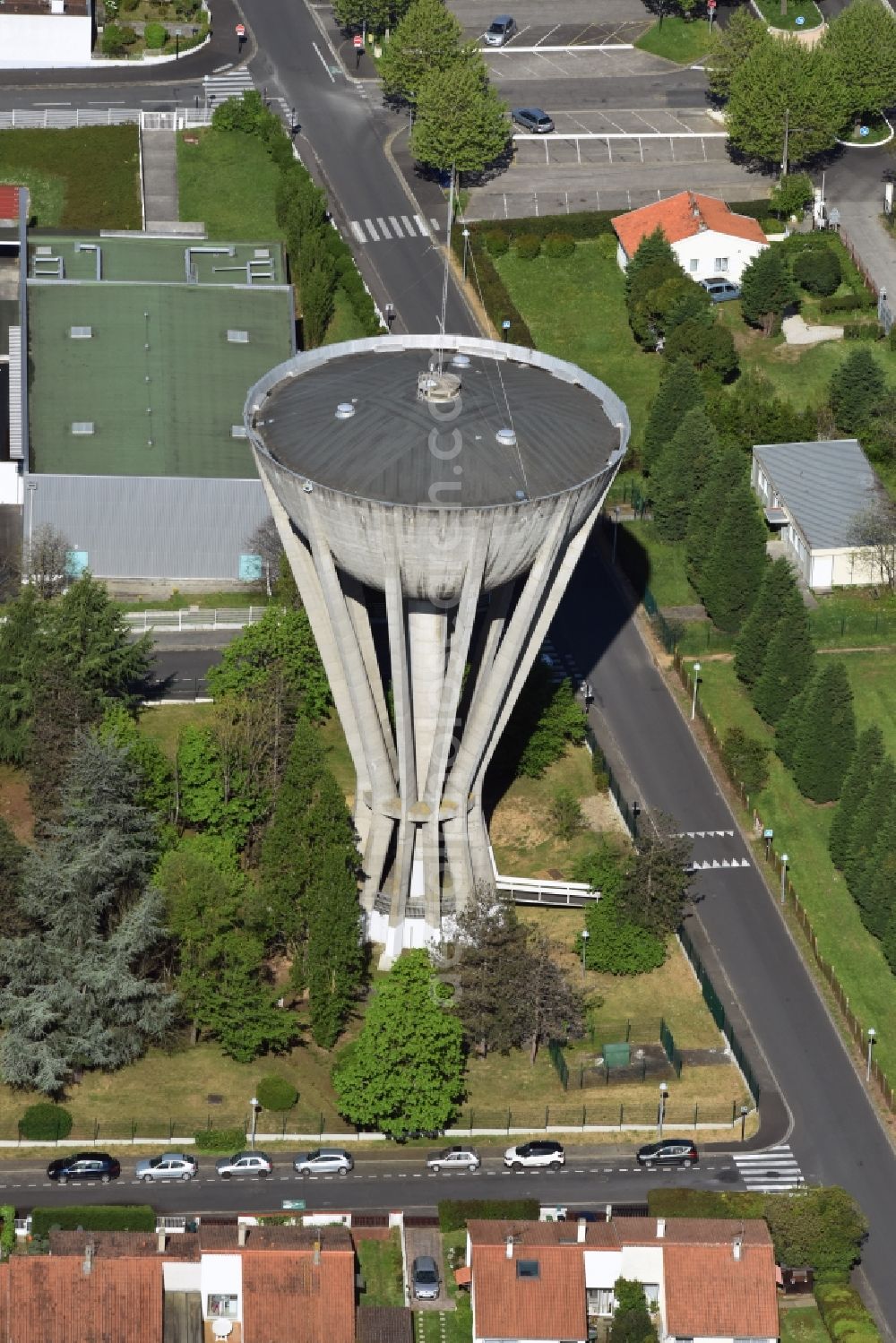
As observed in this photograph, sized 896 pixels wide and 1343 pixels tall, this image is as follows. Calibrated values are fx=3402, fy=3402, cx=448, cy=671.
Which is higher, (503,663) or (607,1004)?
(503,663)

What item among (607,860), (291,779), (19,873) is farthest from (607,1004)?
(19,873)

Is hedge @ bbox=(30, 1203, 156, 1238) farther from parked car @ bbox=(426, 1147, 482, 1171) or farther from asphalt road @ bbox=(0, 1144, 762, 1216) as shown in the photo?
parked car @ bbox=(426, 1147, 482, 1171)

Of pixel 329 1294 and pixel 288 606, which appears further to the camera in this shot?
pixel 288 606

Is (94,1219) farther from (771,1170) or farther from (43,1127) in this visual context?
(771,1170)

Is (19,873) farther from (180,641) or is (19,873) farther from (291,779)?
(180,641)

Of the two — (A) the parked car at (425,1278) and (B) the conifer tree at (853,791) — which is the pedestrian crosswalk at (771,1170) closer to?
(A) the parked car at (425,1278)

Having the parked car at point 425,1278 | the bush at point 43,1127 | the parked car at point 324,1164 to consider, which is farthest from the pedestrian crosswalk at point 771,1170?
the bush at point 43,1127
